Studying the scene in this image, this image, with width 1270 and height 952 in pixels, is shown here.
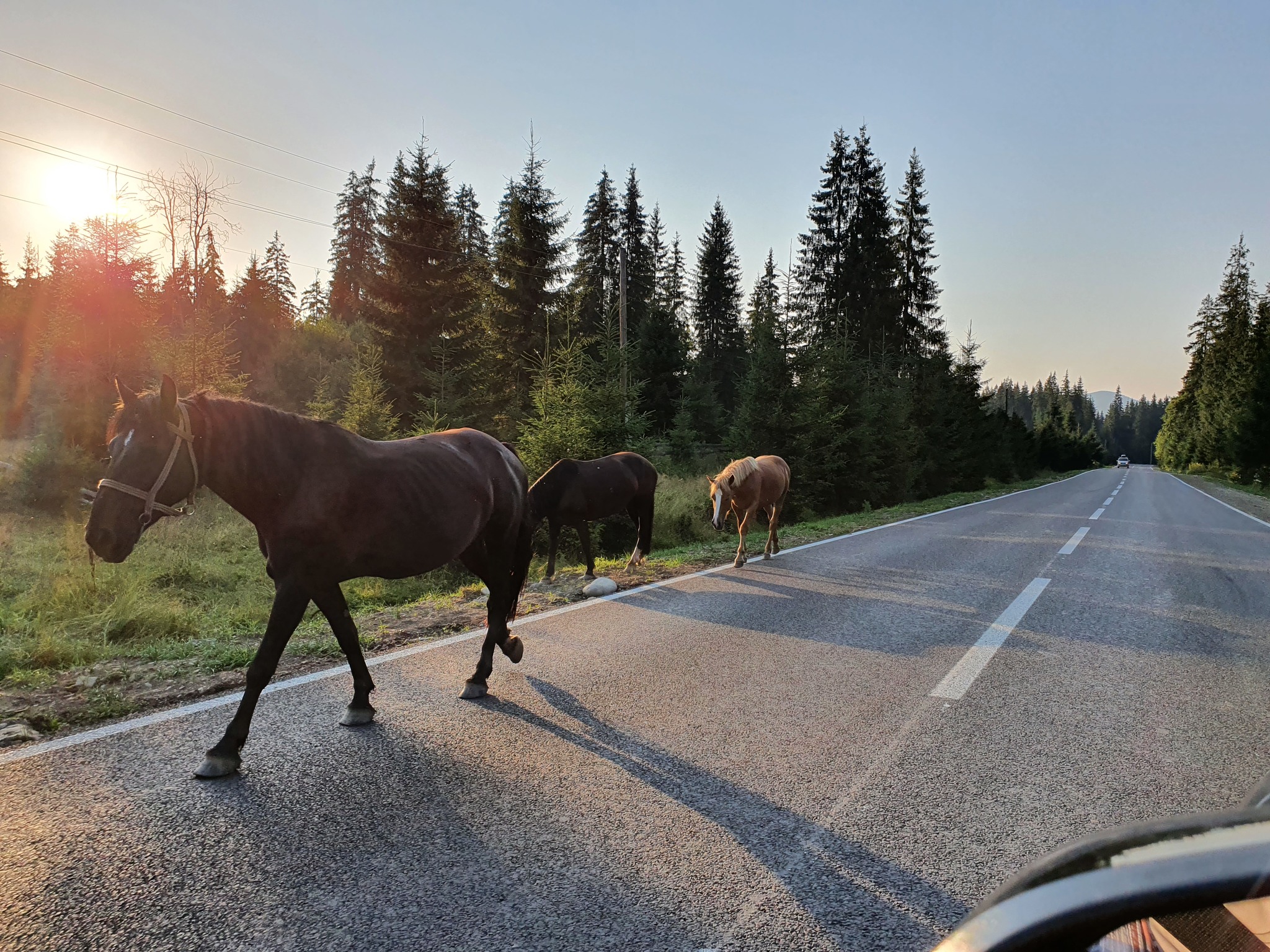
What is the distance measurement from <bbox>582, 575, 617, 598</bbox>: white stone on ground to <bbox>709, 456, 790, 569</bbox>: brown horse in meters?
2.10

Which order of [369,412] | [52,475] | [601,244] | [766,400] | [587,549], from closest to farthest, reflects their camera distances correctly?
[587,549]
[369,412]
[52,475]
[766,400]
[601,244]

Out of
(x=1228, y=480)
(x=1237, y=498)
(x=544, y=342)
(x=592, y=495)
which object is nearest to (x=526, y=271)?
(x=544, y=342)

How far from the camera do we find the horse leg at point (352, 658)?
3816mm

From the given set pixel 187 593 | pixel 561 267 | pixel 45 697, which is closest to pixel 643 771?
pixel 45 697

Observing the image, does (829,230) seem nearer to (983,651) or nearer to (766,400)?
(766,400)

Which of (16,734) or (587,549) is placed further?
(587,549)

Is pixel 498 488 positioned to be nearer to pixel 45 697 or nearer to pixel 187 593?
pixel 45 697

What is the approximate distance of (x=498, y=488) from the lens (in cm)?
473

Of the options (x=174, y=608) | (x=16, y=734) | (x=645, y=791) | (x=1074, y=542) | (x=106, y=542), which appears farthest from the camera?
(x=1074, y=542)

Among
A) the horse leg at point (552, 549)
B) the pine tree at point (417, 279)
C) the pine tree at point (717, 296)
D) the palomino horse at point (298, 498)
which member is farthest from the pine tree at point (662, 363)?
the palomino horse at point (298, 498)

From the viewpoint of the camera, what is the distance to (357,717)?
381 cm

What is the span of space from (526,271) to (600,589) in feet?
73.5

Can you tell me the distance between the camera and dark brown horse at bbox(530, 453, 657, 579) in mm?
9328

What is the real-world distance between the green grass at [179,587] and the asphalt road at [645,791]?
5.19 ft
